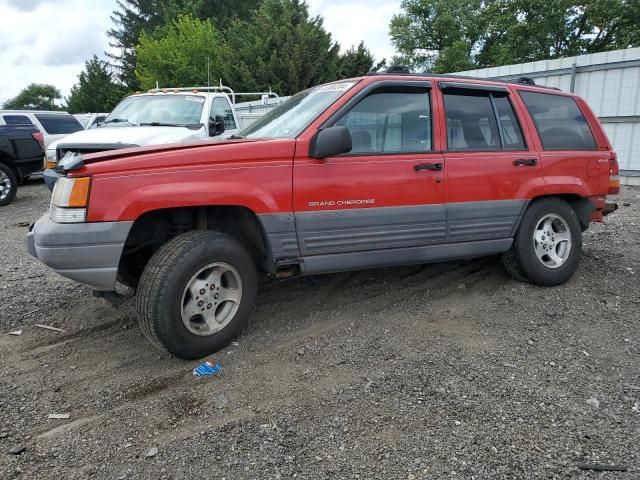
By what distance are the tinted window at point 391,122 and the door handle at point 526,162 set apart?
0.93 metres

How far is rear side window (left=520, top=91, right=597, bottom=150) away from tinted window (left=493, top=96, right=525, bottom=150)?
8.9 inches

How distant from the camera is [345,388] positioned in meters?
3.18

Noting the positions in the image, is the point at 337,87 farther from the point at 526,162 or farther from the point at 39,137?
the point at 39,137

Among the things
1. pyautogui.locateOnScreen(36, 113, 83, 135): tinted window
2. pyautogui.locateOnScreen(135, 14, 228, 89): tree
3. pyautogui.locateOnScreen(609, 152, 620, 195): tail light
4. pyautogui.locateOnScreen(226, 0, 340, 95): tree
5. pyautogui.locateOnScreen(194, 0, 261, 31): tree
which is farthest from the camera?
pyautogui.locateOnScreen(194, 0, 261, 31): tree

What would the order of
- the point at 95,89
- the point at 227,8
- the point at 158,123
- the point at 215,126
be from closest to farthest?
the point at 158,123 < the point at 215,126 < the point at 227,8 < the point at 95,89

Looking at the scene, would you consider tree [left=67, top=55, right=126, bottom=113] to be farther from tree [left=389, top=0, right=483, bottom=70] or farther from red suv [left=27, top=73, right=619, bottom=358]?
red suv [left=27, top=73, right=619, bottom=358]

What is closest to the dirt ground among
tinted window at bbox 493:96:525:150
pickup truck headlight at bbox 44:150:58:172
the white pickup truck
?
tinted window at bbox 493:96:525:150

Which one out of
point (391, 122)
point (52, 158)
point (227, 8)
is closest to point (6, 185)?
point (52, 158)

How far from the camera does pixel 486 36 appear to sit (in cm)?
4512

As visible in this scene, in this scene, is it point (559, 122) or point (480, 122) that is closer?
point (480, 122)

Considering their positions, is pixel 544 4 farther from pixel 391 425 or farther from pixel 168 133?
pixel 391 425

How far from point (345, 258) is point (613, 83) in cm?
1008

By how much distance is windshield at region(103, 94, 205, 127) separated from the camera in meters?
7.99

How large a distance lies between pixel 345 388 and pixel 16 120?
1173 cm
